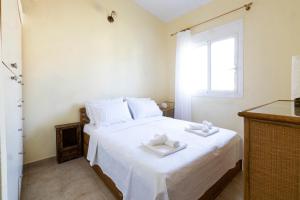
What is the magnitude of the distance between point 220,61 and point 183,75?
74cm

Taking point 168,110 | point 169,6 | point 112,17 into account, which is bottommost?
point 168,110

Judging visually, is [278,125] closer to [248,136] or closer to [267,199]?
[248,136]

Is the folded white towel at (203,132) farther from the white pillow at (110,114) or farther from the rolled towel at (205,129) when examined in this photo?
the white pillow at (110,114)

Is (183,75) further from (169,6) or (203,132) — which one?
(203,132)

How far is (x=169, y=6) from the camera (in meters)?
3.19

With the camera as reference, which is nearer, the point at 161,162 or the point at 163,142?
the point at 161,162

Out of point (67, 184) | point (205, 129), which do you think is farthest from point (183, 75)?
point (67, 184)

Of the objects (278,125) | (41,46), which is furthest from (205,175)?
(41,46)

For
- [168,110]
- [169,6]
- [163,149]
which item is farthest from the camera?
[168,110]

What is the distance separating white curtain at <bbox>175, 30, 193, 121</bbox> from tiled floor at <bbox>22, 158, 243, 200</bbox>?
1508 mm

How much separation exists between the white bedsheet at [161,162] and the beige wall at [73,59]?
0.83 meters

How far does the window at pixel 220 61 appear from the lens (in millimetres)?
2494

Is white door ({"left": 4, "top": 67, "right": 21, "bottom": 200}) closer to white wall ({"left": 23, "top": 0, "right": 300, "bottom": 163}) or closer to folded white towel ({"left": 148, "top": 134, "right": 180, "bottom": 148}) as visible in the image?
folded white towel ({"left": 148, "top": 134, "right": 180, "bottom": 148})

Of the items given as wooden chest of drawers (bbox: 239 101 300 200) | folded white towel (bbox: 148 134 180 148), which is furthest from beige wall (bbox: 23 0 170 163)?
wooden chest of drawers (bbox: 239 101 300 200)
